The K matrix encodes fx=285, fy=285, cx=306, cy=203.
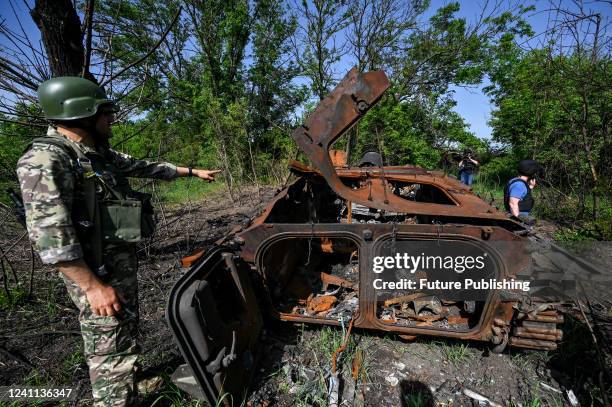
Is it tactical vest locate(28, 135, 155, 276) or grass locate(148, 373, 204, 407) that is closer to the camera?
tactical vest locate(28, 135, 155, 276)

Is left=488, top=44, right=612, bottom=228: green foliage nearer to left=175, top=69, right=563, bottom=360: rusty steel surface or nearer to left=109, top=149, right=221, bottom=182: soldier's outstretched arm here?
left=175, top=69, right=563, bottom=360: rusty steel surface

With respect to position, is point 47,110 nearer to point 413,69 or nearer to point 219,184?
point 219,184

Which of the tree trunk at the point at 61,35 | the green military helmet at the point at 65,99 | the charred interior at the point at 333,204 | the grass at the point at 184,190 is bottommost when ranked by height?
the charred interior at the point at 333,204

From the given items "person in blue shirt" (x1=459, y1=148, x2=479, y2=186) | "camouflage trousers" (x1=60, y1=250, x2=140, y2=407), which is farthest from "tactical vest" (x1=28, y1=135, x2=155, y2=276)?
"person in blue shirt" (x1=459, y1=148, x2=479, y2=186)

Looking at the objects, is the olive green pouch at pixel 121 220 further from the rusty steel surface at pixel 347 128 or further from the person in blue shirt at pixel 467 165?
the person in blue shirt at pixel 467 165

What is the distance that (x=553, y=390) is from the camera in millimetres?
2166

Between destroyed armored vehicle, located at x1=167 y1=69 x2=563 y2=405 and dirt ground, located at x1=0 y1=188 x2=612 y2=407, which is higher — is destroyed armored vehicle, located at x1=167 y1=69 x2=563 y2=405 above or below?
above

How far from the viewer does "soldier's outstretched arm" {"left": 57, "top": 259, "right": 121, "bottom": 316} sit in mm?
1526

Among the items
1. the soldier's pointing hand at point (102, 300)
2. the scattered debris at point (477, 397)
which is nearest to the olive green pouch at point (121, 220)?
the soldier's pointing hand at point (102, 300)

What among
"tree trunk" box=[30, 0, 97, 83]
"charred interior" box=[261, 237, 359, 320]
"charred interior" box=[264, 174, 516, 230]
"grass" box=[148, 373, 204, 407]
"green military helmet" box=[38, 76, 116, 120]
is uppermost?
"tree trunk" box=[30, 0, 97, 83]

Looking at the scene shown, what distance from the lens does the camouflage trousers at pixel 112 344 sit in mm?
1777

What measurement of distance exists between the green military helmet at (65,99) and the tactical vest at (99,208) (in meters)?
0.18

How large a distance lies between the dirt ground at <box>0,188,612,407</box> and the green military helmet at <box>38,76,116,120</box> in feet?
6.66

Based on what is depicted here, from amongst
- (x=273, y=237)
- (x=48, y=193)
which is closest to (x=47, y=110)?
(x=48, y=193)
